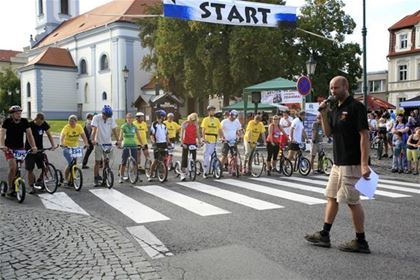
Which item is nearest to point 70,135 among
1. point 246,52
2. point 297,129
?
point 297,129

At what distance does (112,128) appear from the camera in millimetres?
12016

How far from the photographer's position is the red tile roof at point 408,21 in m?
52.7

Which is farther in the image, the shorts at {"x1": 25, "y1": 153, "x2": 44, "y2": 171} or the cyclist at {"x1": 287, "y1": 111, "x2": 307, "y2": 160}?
the cyclist at {"x1": 287, "y1": 111, "x2": 307, "y2": 160}

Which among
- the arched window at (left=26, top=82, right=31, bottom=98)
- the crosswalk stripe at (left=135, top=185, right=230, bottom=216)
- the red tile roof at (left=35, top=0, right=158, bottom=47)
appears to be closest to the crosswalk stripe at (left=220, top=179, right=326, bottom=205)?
the crosswalk stripe at (left=135, top=185, right=230, bottom=216)

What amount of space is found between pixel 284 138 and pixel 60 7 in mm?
73436

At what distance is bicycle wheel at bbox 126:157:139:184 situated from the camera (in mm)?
12609

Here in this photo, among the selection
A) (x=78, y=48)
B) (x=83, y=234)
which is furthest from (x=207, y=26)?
(x=78, y=48)

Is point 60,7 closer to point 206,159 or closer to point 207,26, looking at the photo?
point 207,26

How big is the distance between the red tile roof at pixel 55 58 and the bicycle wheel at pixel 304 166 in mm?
60086

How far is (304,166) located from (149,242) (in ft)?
29.4

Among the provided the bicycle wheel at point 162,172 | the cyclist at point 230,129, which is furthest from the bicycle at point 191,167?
the cyclist at point 230,129

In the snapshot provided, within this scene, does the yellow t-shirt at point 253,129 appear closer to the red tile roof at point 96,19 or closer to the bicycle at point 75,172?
the bicycle at point 75,172

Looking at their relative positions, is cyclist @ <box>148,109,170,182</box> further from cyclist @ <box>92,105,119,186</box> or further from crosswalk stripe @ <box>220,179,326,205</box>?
crosswalk stripe @ <box>220,179,326,205</box>

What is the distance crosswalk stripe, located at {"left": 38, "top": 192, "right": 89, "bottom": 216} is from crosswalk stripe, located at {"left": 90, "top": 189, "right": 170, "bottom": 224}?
0.64m
